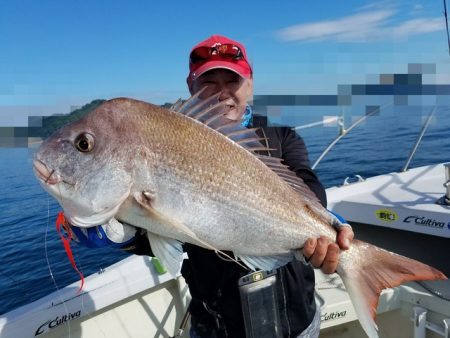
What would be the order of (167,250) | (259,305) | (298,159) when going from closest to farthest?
(167,250) < (259,305) < (298,159)

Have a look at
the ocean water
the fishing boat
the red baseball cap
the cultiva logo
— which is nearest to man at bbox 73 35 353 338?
the red baseball cap

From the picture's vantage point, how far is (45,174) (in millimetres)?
1626

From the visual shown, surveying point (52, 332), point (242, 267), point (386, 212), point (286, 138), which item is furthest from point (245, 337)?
point (386, 212)

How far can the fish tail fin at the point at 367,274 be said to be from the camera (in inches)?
77.7

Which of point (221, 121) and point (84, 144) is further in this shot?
point (221, 121)

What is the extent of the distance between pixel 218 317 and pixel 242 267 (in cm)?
33

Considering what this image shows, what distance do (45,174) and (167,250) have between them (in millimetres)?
656

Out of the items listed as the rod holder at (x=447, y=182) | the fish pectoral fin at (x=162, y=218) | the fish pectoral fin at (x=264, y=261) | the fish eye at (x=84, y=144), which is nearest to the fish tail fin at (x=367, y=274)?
the fish pectoral fin at (x=264, y=261)

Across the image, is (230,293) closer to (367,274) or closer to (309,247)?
(309,247)

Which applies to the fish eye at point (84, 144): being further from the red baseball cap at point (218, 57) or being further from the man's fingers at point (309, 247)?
the man's fingers at point (309, 247)

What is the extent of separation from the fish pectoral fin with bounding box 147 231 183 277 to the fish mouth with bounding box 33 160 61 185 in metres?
0.50

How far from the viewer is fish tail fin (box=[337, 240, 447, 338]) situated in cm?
197

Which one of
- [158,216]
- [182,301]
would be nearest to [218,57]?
[158,216]

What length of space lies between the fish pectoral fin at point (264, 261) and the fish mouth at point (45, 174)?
94cm
